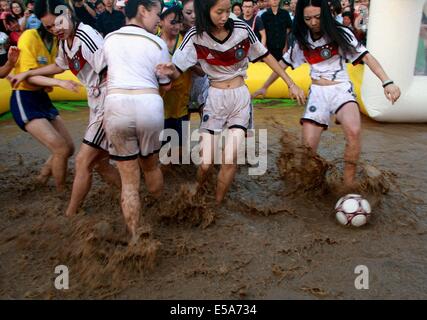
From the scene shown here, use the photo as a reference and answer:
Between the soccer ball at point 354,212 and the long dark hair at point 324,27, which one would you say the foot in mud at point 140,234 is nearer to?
the soccer ball at point 354,212

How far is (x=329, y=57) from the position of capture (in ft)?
14.2

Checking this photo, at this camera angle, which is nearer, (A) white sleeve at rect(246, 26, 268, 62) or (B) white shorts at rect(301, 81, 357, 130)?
(A) white sleeve at rect(246, 26, 268, 62)

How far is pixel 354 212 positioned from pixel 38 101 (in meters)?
2.94

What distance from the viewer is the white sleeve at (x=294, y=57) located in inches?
178

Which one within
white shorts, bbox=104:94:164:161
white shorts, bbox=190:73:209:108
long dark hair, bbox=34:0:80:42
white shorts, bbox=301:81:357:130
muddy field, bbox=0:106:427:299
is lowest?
muddy field, bbox=0:106:427:299

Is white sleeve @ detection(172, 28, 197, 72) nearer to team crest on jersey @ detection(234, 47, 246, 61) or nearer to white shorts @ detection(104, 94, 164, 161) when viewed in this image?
team crest on jersey @ detection(234, 47, 246, 61)

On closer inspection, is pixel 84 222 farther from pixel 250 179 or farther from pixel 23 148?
pixel 23 148

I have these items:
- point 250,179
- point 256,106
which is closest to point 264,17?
point 256,106

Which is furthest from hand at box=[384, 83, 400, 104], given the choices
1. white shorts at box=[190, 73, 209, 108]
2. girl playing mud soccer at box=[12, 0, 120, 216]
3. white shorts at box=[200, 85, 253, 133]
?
girl playing mud soccer at box=[12, 0, 120, 216]

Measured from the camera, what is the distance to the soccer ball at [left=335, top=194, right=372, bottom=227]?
386cm

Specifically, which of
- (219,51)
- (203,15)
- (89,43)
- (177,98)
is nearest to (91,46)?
(89,43)

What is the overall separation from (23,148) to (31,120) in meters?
2.15

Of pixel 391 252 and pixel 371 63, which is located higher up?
pixel 371 63

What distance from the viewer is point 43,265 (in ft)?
11.0
